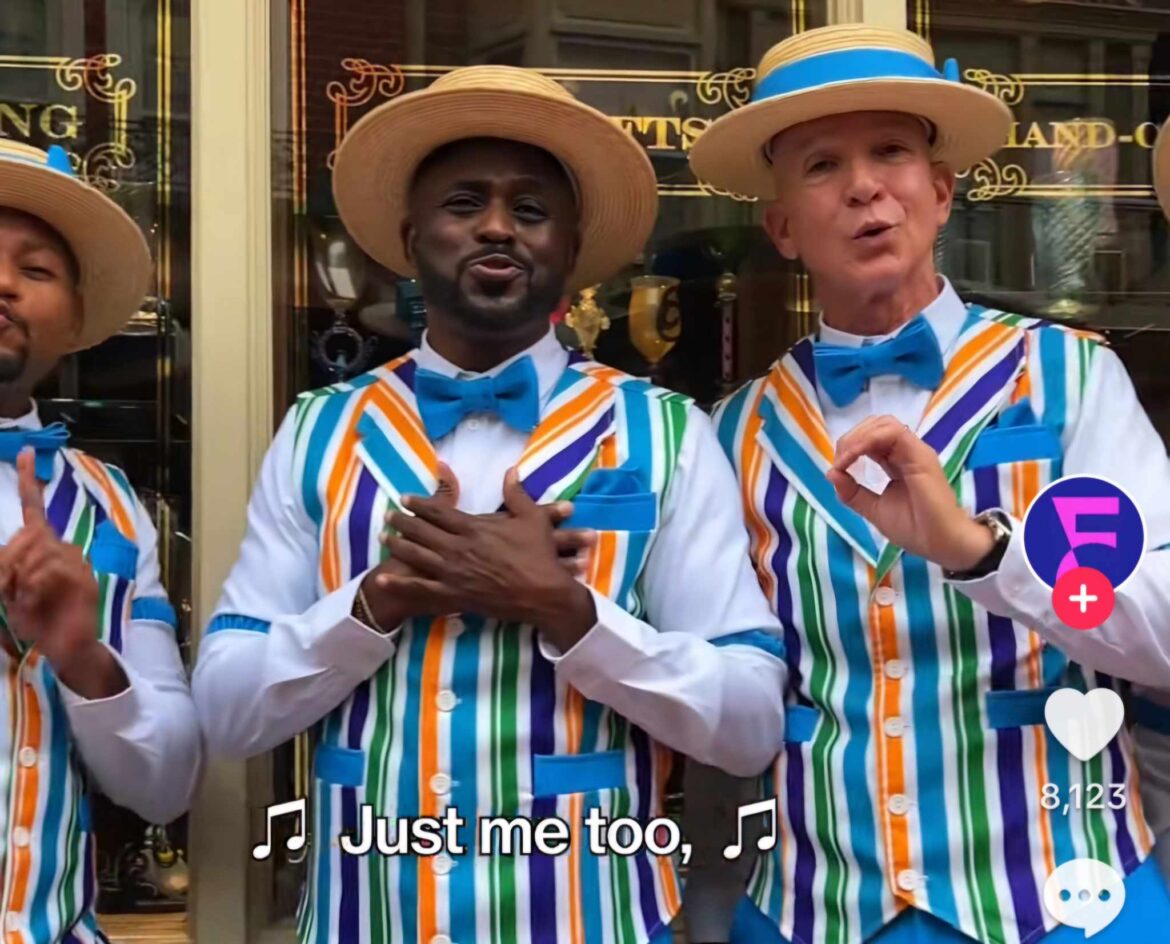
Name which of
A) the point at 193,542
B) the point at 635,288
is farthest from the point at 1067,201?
the point at 193,542

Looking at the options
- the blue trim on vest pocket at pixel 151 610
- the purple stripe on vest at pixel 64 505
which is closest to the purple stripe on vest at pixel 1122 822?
the blue trim on vest pocket at pixel 151 610

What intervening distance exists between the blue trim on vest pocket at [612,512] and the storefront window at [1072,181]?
1547mm

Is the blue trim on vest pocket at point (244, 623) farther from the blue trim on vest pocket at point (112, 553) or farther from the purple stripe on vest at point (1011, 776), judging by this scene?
the purple stripe on vest at point (1011, 776)

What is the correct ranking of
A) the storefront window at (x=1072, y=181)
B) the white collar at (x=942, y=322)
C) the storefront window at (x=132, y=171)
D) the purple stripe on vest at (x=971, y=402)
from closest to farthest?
the purple stripe on vest at (x=971, y=402) < the white collar at (x=942, y=322) < the storefront window at (x=132, y=171) < the storefront window at (x=1072, y=181)

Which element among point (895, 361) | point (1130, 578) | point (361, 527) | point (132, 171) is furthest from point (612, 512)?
point (132, 171)

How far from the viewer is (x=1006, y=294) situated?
3365mm

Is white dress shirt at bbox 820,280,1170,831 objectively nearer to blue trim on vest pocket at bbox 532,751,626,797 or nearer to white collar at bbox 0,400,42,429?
blue trim on vest pocket at bbox 532,751,626,797

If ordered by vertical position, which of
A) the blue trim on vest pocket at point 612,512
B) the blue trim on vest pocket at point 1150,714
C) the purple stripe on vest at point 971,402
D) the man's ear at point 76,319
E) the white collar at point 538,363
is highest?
the man's ear at point 76,319

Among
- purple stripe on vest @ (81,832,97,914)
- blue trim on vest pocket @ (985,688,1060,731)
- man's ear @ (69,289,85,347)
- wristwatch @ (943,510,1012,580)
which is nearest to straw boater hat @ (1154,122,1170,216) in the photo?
wristwatch @ (943,510,1012,580)

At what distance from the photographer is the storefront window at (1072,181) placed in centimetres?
335

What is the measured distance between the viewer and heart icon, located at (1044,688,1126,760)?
2045mm

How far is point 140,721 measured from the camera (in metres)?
2.19

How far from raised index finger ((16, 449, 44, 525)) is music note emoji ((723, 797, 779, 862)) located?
3.71 feet

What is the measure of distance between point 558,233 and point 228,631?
2.61 feet
